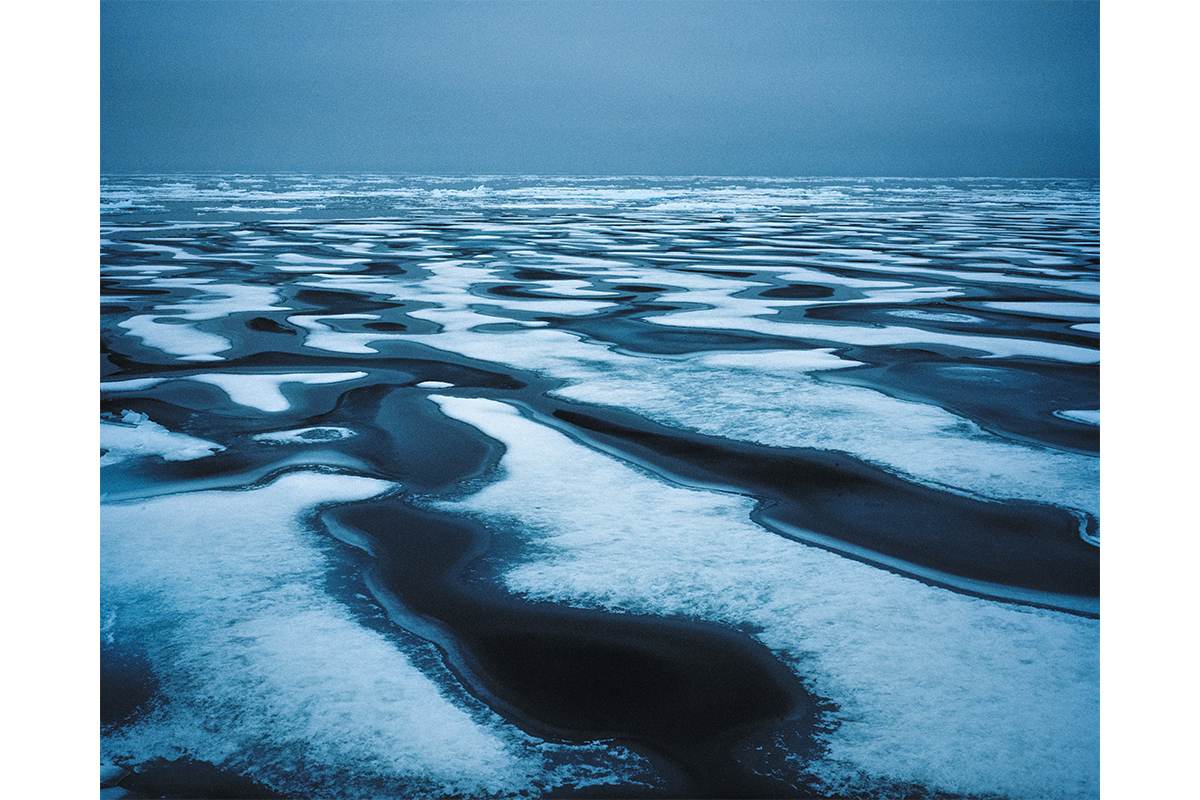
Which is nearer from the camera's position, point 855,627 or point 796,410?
point 855,627

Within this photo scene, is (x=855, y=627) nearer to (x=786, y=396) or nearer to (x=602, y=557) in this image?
(x=602, y=557)

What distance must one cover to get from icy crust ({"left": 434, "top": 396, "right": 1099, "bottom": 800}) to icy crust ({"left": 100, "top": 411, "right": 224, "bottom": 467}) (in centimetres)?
71

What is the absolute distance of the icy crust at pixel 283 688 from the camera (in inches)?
33.9

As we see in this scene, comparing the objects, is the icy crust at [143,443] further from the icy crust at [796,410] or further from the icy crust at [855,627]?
the icy crust at [796,410]

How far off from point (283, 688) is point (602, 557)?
519 mm

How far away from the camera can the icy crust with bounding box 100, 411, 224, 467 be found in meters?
1.76

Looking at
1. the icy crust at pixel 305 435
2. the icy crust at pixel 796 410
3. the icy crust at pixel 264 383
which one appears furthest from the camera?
the icy crust at pixel 264 383

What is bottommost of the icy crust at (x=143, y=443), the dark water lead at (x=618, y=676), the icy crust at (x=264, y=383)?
the dark water lead at (x=618, y=676)

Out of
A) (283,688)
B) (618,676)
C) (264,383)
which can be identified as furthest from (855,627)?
(264,383)

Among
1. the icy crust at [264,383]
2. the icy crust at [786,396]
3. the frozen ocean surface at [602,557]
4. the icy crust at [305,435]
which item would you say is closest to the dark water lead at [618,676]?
the frozen ocean surface at [602,557]

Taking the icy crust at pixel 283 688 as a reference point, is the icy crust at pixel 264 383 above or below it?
above

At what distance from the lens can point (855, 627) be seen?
3.65 feet
